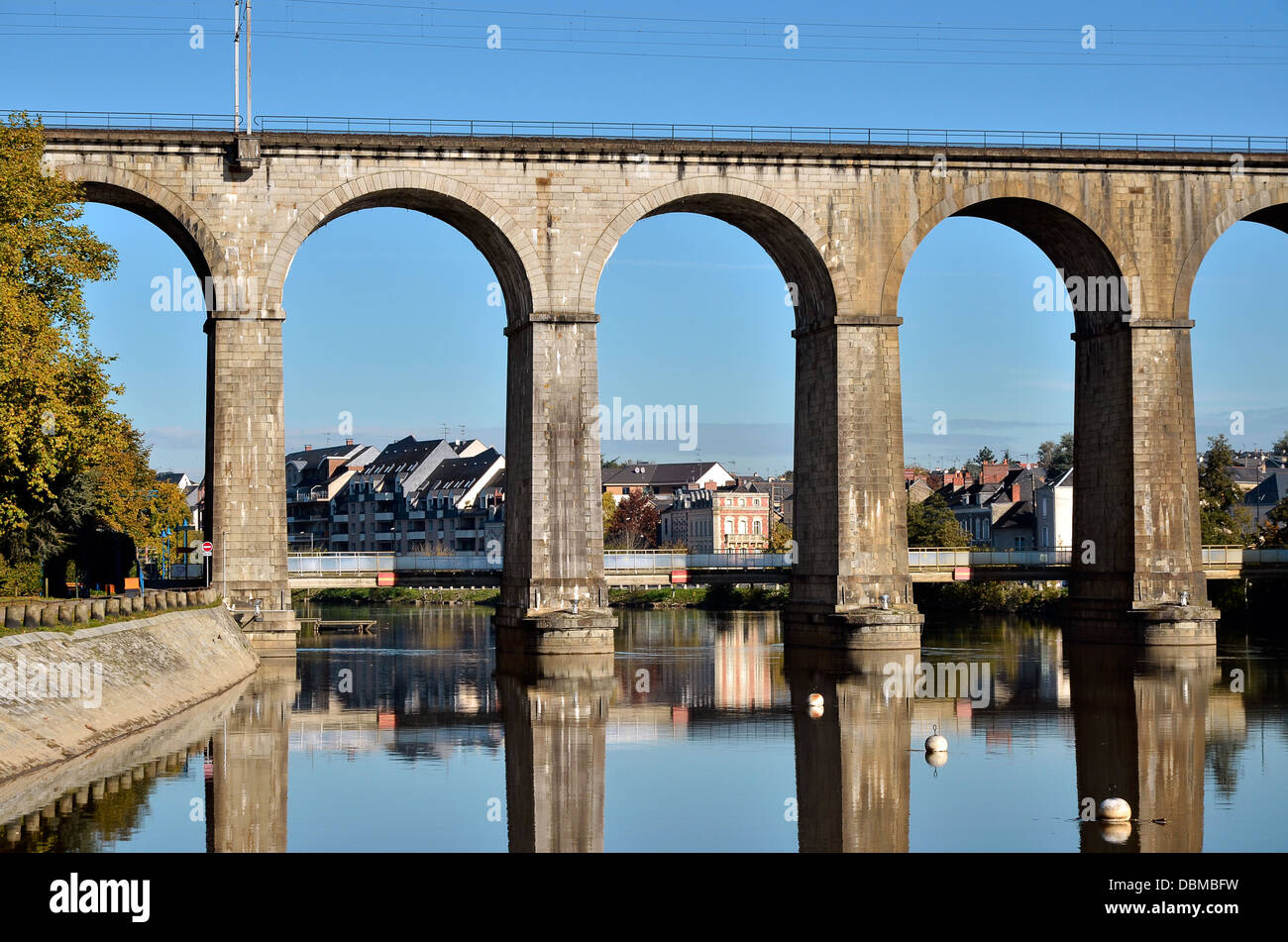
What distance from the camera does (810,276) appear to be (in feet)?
184

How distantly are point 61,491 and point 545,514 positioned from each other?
16340 mm

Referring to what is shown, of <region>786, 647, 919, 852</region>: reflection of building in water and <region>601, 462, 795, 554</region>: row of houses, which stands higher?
<region>601, 462, 795, 554</region>: row of houses

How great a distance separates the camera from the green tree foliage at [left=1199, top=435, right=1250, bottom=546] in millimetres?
Answer: 83938

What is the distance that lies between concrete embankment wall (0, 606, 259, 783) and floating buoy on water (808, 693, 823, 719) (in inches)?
585

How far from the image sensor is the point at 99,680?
33156 mm

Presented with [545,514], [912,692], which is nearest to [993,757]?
[912,692]

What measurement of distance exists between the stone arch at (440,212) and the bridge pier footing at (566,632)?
991cm

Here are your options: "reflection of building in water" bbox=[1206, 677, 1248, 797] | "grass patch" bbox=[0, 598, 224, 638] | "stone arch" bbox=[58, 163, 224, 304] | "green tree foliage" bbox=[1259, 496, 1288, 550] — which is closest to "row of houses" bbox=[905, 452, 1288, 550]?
"green tree foliage" bbox=[1259, 496, 1288, 550]

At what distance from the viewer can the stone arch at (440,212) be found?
51781 millimetres

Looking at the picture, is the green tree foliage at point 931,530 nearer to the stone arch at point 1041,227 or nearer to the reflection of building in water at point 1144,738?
the stone arch at point 1041,227

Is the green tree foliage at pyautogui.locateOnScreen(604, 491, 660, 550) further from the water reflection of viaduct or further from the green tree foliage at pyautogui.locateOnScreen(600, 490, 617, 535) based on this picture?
the water reflection of viaduct

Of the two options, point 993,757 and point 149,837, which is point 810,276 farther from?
point 149,837

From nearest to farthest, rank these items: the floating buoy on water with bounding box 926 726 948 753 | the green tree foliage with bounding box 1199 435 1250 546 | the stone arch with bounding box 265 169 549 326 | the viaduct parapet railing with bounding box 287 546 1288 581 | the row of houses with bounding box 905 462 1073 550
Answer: the floating buoy on water with bounding box 926 726 948 753
the stone arch with bounding box 265 169 549 326
the viaduct parapet railing with bounding box 287 546 1288 581
the green tree foliage with bounding box 1199 435 1250 546
the row of houses with bounding box 905 462 1073 550
